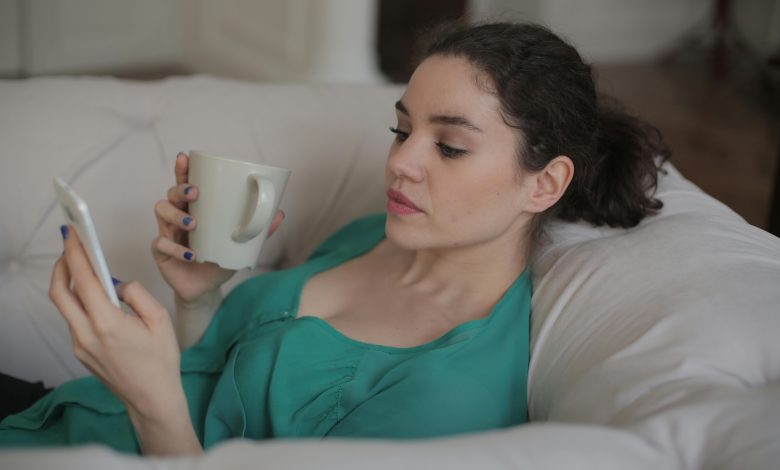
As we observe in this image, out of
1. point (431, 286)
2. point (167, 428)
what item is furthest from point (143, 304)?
point (431, 286)

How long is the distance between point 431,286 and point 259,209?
0.33 metres

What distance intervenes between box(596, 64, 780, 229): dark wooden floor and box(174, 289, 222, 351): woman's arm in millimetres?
1797

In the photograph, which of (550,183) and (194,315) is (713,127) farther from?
(194,315)

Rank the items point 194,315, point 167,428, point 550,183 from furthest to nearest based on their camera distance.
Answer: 1. point 194,315
2. point 550,183
3. point 167,428

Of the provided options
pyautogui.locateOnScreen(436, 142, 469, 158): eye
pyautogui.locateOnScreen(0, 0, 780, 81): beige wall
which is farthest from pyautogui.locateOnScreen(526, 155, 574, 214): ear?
pyautogui.locateOnScreen(0, 0, 780, 81): beige wall

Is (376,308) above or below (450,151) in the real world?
below

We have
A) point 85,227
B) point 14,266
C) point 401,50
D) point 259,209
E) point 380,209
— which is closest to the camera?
point 85,227

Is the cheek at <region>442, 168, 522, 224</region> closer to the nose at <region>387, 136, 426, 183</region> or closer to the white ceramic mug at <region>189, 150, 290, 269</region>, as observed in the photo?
the nose at <region>387, 136, 426, 183</region>

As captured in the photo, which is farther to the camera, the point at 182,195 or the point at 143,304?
the point at 182,195

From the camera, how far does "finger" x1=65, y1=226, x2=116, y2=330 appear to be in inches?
37.5

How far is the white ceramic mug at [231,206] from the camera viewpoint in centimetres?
122

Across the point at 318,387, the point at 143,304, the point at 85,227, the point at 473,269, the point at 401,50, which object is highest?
the point at 85,227

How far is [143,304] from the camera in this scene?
3.22 feet

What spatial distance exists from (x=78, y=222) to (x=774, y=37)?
4.66 m
